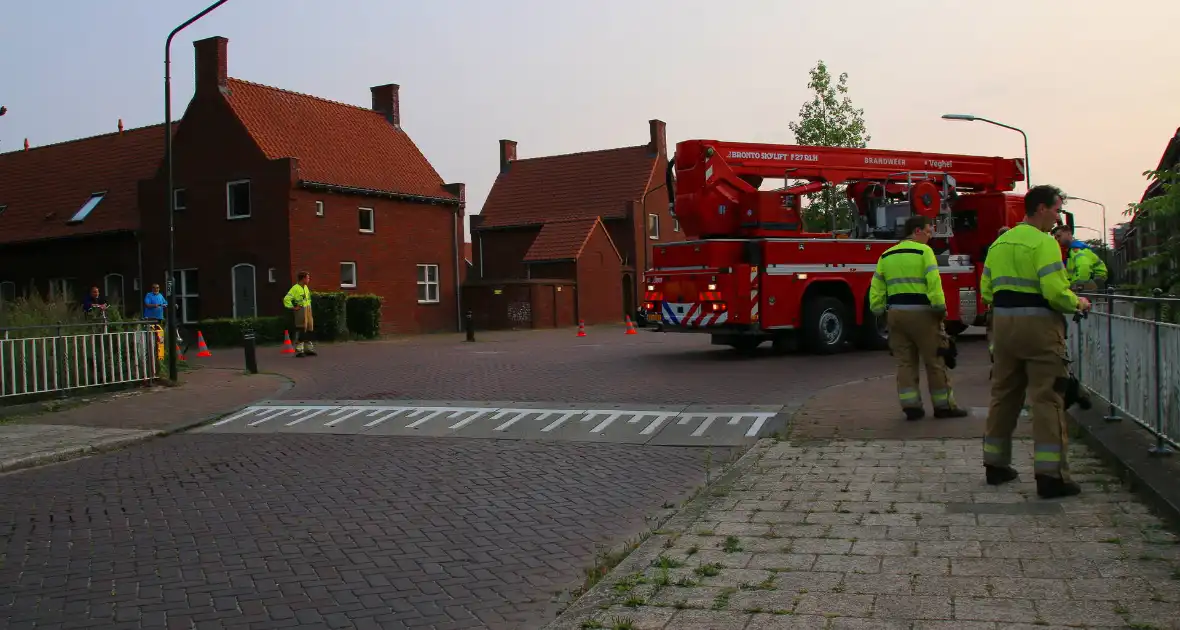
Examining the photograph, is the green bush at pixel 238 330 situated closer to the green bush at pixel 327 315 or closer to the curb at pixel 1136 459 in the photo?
the green bush at pixel 327 315

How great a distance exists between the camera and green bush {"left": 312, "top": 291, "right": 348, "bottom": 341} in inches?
1099

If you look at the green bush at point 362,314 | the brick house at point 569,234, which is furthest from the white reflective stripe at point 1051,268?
the brick house at point 569,234

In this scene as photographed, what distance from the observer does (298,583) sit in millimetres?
5391

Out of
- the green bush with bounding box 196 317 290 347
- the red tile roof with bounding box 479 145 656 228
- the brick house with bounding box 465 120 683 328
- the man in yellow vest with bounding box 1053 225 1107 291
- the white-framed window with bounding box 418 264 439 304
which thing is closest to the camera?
the man in yellow vest with bounding box 1053 225 1107 291

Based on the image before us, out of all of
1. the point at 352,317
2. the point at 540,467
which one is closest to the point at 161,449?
the point at 540,467

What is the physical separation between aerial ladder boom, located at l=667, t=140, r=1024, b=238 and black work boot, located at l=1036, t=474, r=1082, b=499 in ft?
36.9

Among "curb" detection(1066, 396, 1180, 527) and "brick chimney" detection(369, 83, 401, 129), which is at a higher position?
"brick chimney" detection(369, 83, 401, 129)

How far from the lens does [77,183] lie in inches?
1592

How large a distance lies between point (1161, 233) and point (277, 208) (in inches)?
1085

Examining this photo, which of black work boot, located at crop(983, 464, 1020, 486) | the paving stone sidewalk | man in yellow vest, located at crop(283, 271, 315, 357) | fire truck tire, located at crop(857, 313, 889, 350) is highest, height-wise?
man in yellow vest, located at crop(283, 271, 315, 357)

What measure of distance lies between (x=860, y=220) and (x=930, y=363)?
966cm

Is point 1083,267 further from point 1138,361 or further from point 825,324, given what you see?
point 825,324

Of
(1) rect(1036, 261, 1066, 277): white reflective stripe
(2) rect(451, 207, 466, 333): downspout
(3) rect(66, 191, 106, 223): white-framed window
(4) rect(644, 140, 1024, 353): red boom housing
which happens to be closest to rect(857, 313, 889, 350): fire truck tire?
(4) rect(644, 140, 1024, 353): red boom housing

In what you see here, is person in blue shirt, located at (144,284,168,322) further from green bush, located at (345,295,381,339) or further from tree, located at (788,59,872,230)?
tree, located at (788,59,872,230)
